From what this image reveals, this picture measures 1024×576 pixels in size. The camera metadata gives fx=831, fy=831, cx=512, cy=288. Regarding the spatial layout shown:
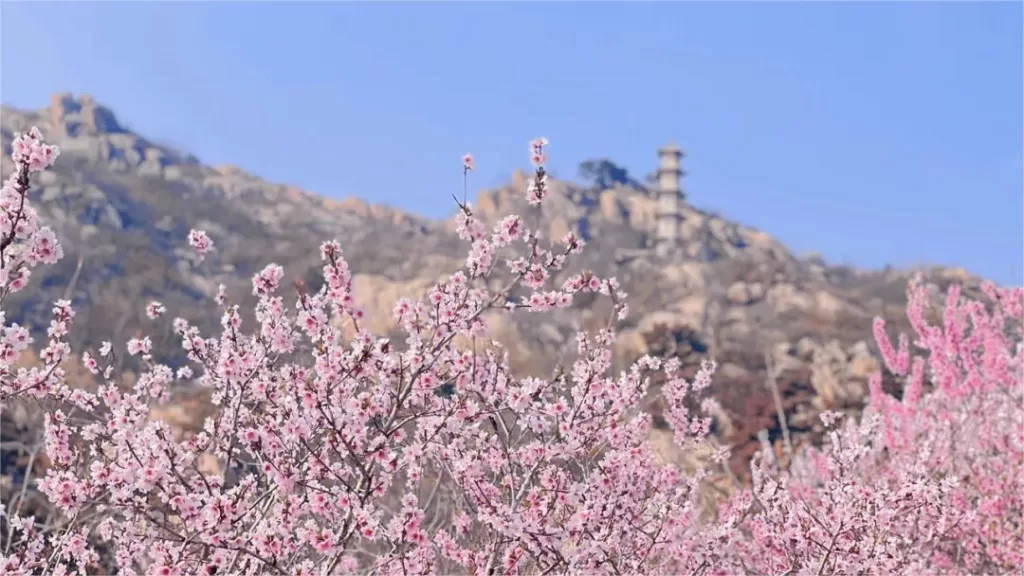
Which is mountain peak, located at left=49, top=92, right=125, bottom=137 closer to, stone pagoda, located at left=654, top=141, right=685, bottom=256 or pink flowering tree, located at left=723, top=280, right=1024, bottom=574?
stone pagoda, located at left=654, top=141, right=685, bottom=256

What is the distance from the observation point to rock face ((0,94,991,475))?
1028 inches

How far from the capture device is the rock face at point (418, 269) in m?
26.1

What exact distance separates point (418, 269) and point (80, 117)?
57582 mm

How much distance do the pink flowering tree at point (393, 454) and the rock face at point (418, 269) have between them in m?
0.77

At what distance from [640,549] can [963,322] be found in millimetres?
9512

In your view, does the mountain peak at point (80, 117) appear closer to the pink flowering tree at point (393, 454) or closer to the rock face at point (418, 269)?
the rock face at point (418, 269)

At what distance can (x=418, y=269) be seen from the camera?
47.8 m

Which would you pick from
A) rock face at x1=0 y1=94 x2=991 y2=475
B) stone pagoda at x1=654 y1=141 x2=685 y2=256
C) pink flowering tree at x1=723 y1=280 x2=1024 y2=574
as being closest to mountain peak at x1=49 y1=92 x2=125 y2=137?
rock face at x1=0 y1=94 x2=991 y2=475

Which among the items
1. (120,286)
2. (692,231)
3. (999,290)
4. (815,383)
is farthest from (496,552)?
(692,231)

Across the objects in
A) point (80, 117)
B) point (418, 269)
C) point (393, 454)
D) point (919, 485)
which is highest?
point (80, 117)

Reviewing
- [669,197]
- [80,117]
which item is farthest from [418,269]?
[80,117]

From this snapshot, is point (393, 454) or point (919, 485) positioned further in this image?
point (919, 485)

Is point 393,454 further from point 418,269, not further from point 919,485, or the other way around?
point 418,269

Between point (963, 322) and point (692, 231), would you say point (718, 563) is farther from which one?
point (692, 231)
